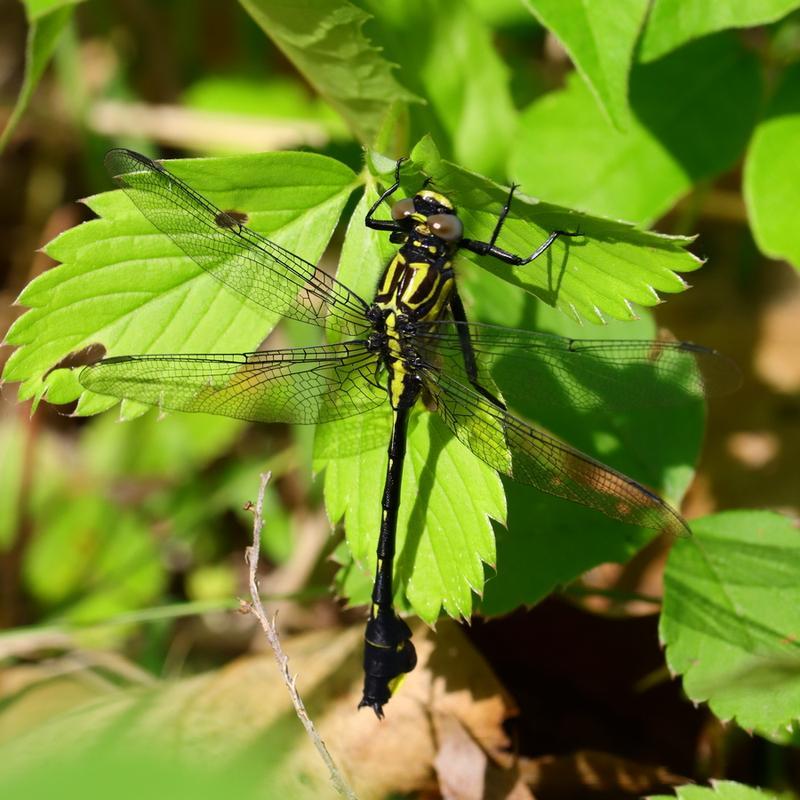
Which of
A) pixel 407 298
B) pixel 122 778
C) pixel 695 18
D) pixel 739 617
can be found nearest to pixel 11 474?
pixel 407 298

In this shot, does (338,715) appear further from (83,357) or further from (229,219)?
(229,219)

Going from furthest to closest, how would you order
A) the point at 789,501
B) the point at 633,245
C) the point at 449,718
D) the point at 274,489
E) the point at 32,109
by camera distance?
1. the point at 32,109
2. the point at 274,489
3. the point at 789,501
4. the point at 449,718
5. the point at 633,245

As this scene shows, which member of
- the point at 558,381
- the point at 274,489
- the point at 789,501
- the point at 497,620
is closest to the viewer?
the point at 558,381

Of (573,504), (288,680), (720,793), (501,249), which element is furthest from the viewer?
(573,504)

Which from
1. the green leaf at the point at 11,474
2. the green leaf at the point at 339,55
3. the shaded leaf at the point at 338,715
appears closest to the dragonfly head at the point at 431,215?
the green leaf at the point at 339,55

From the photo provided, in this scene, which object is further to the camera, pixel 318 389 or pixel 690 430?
pixel 690 430

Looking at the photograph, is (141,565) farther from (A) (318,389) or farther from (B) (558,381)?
(B) (558,381)

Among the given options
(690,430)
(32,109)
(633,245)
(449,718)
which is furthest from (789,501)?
(32,109)

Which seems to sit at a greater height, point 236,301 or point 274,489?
point 236,301
